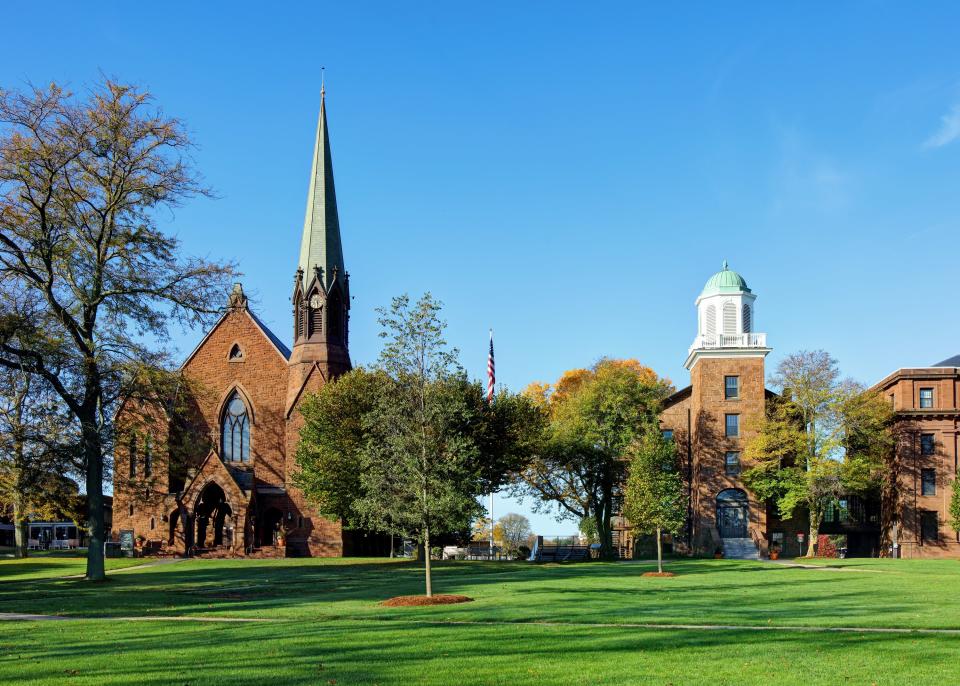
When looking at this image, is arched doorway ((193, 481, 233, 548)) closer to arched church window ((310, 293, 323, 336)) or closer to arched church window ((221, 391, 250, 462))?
arched church window ((221, 391, 250, 462))

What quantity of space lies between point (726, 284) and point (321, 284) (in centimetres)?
2761

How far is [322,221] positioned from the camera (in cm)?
6731

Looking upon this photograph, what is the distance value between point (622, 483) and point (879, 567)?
1715 centimetres

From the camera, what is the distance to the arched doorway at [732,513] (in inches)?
2415

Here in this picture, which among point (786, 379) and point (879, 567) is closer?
point (879, 567)

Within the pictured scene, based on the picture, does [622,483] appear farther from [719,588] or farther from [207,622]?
[207,622]

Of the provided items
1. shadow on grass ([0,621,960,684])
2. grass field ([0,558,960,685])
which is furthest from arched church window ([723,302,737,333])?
shadow on grass ([0,621,960,684])

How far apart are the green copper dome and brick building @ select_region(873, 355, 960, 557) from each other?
520 inches

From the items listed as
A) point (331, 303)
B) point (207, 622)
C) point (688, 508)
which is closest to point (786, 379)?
point (688, 508)

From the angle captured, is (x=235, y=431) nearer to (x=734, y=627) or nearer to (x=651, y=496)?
(x=651, y=496)

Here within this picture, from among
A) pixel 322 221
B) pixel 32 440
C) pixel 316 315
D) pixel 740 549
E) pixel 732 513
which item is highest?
pixel 322 221

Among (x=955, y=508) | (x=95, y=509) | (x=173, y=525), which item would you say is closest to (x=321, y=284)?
(x=173, y=525)

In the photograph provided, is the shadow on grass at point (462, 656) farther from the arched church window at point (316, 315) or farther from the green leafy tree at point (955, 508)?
the green leafy tree at point (955, 508)

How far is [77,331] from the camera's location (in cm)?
3584
